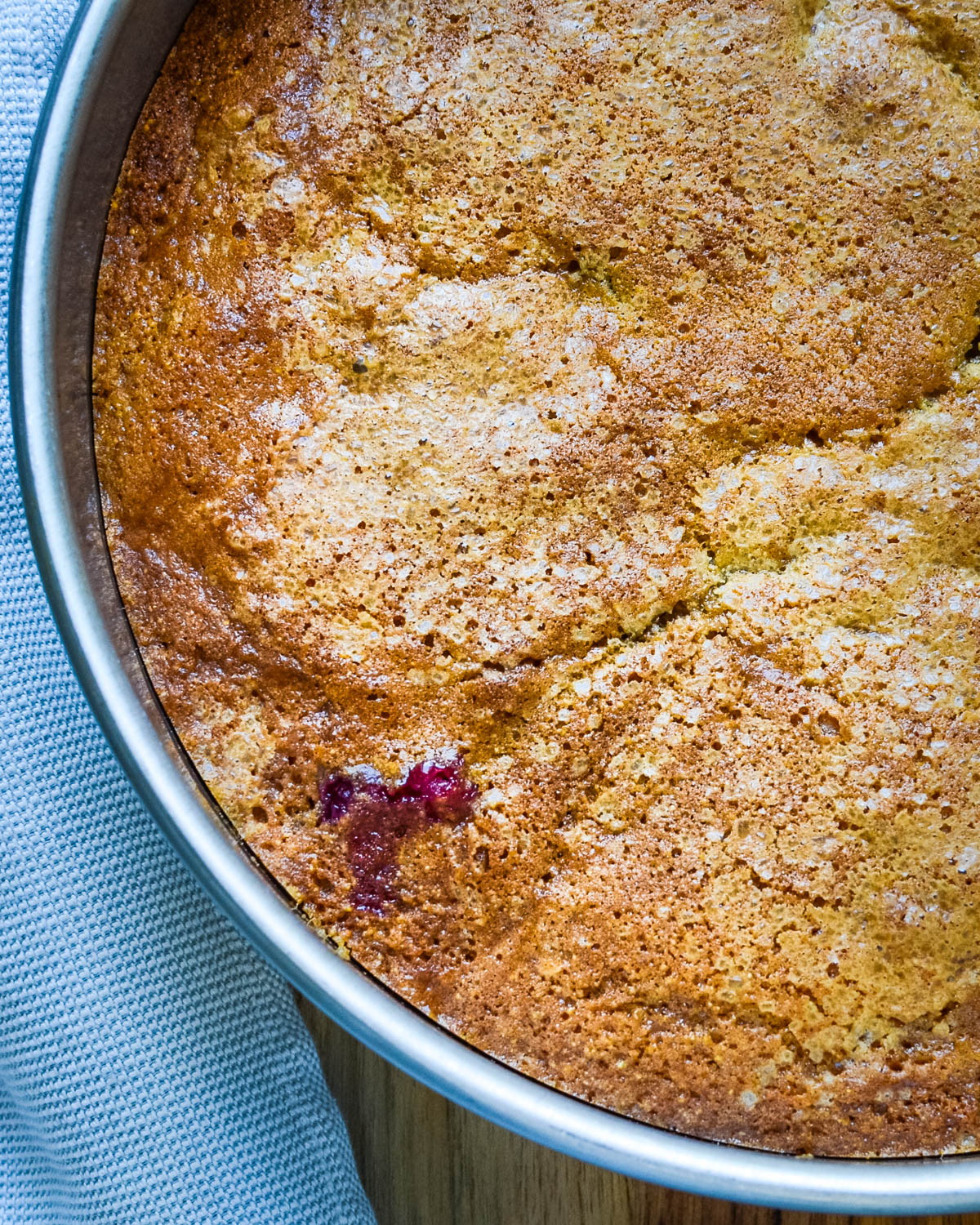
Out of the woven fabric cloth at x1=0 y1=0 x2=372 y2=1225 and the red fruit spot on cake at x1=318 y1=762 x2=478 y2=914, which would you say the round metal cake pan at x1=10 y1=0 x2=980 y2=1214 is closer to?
the red fruit spot on cake at x1=318 y1=762 x2=478 y2=914

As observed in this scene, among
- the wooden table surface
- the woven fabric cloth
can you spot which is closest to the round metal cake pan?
the woven fabric cloth

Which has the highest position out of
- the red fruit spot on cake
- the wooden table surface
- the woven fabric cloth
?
the red fruit spot on cake

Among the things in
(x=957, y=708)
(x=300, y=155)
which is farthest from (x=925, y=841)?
(x=300, y=155)

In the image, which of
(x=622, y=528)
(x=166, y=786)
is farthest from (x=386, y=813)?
(x=622, y=528)

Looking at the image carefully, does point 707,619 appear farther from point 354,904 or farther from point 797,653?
point 354,904

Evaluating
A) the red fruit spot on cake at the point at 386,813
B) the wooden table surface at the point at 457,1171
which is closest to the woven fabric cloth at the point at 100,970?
the wooden table surface at the point at 457,1171

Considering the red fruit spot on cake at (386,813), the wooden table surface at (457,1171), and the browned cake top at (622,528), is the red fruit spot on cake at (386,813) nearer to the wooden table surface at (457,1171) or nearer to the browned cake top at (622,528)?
the browned cake top at (622,528)
